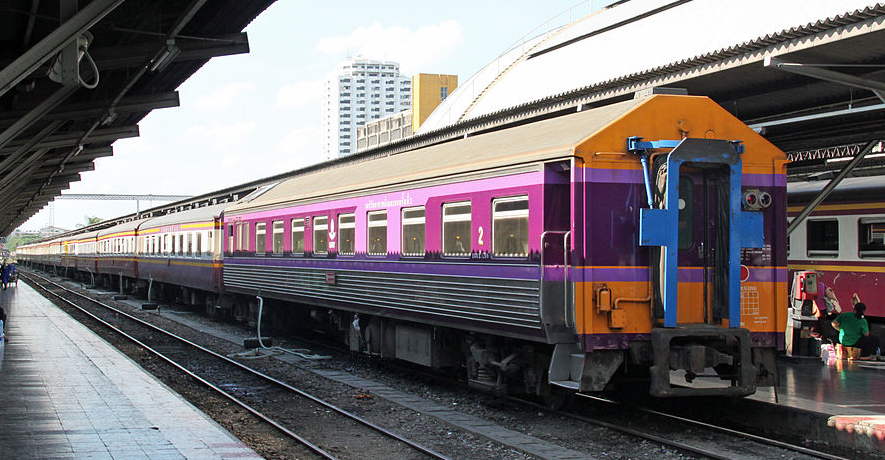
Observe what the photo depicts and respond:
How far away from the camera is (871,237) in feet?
55.8

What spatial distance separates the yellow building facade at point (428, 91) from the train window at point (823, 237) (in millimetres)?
89559

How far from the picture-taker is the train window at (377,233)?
572 inches

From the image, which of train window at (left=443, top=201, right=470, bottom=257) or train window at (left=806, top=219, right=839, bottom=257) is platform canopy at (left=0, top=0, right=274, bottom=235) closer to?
train window at (left=443, top=201, right=470, bottom=257)

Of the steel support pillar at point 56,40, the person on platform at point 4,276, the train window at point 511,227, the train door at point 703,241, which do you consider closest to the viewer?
the steel support pillar at point 56,40

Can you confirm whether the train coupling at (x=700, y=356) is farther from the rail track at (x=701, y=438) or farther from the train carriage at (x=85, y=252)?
the train carriage at (x=85, y=252)

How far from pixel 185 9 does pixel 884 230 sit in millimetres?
12471

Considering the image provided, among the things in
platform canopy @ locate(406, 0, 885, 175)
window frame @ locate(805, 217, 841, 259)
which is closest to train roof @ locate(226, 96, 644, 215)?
platform canopy @ locate(406, 0, 885, 175)

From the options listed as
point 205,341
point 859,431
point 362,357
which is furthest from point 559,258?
point 205,341

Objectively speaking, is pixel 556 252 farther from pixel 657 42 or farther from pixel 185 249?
pixel 185 249

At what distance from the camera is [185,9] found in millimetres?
10898

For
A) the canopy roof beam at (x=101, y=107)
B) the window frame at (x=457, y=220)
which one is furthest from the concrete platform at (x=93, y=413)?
the canopy roof beam at (x=101, y=107)

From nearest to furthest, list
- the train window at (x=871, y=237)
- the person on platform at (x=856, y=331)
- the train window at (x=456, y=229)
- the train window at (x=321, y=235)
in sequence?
the train window at (x=456, y=229) < the person on platform at (x=856, y=331) < the train window at (x=871, y=237) < the train window at (x=321, y=235)

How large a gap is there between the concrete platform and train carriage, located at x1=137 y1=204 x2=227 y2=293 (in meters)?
7.32

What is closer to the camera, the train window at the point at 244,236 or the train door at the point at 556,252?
the train door at the point at 556,252
